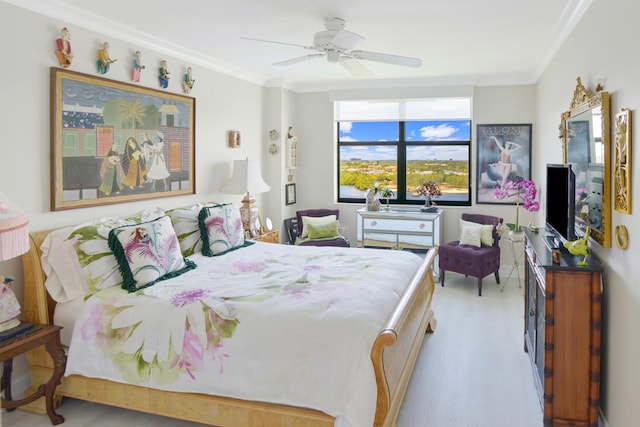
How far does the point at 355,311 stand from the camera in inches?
103

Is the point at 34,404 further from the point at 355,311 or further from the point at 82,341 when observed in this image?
the point at 355,311

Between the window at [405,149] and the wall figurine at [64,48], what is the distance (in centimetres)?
395

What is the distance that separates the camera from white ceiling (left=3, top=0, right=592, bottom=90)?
336 cm

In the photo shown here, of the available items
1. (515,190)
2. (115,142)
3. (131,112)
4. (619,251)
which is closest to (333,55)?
(131,112)

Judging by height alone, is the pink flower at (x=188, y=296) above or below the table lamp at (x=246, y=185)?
below

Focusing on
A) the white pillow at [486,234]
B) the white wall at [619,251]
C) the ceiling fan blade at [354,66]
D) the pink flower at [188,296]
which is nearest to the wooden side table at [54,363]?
the pink flower at [188,296]

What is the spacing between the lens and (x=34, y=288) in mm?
3051

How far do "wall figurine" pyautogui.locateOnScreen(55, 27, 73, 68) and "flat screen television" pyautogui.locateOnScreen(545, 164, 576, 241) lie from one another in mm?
3229

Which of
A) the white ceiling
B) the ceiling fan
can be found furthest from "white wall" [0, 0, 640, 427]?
the ceiling fan

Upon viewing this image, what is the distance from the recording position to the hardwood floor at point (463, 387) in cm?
286

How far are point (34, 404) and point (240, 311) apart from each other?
4.60 ft

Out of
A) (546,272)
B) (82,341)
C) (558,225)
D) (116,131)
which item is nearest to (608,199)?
(546,272)

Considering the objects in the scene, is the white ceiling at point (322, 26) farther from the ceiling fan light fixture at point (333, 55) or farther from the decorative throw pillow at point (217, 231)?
the decorative throw pillow at point (217, 231)

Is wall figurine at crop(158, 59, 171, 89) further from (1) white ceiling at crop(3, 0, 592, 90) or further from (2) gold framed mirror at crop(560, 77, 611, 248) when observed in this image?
(2) gold framed mirror at crop(560, 77, 611, 248)
